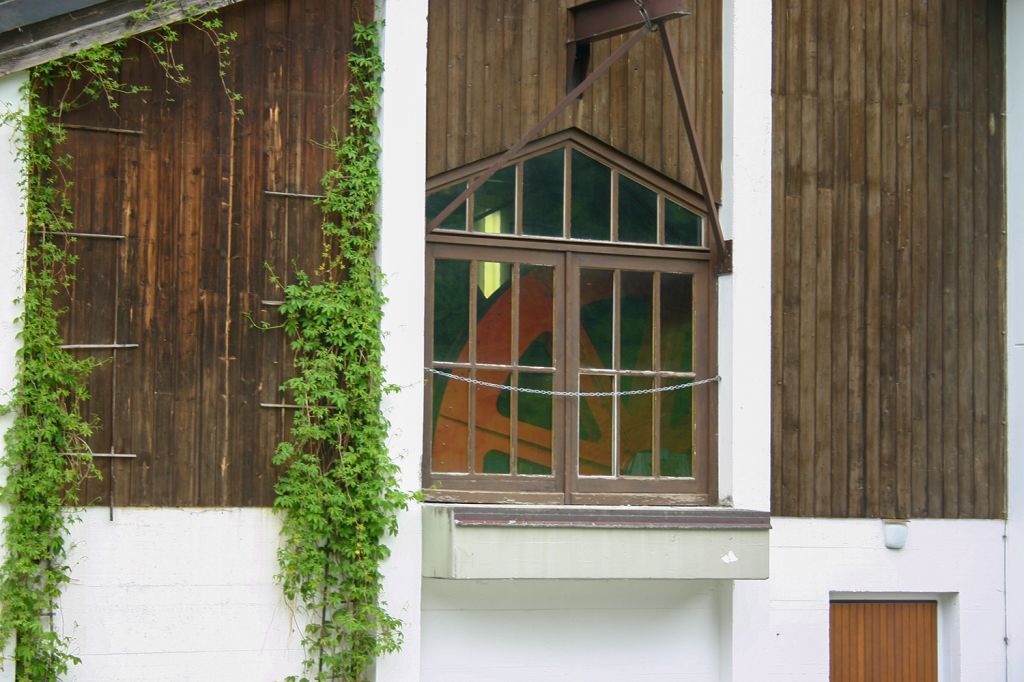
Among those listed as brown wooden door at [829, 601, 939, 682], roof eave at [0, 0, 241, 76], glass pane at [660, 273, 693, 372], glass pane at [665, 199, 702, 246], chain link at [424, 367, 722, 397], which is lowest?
brown wooden door at [829, 601, 939, 682]

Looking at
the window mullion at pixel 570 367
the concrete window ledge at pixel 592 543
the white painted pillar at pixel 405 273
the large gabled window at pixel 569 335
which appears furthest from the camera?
the window mullion at pixel 570 367

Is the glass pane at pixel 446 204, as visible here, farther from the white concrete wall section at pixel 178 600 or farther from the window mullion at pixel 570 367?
the white concrete wall section at pixel 178 600

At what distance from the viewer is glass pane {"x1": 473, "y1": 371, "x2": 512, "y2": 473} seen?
1029 cm

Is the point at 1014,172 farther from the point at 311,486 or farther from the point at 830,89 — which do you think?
the point at 311,486

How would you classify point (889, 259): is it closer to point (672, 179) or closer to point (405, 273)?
point (672, 179)

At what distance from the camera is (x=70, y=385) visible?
904cm

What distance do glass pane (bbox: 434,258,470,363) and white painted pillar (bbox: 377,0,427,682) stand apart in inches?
15.2

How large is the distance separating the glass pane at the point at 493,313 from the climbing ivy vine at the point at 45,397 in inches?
104

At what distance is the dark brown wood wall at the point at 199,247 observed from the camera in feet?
30.2

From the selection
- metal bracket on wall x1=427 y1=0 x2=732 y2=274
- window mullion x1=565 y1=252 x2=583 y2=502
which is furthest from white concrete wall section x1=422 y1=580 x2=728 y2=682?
metal bracket on wall x1=427 y1=0 x2=732 y2=274

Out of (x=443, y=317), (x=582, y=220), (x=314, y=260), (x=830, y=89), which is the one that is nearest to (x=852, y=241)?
(x=830, y=89)

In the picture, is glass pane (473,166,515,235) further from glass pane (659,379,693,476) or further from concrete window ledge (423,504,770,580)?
concrete window ledge (423,504,770,580)

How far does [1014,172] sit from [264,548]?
21.6 ft

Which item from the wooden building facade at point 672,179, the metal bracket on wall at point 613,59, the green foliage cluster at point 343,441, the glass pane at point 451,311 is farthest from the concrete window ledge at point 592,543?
the metal bracket on wall at point 613,59
